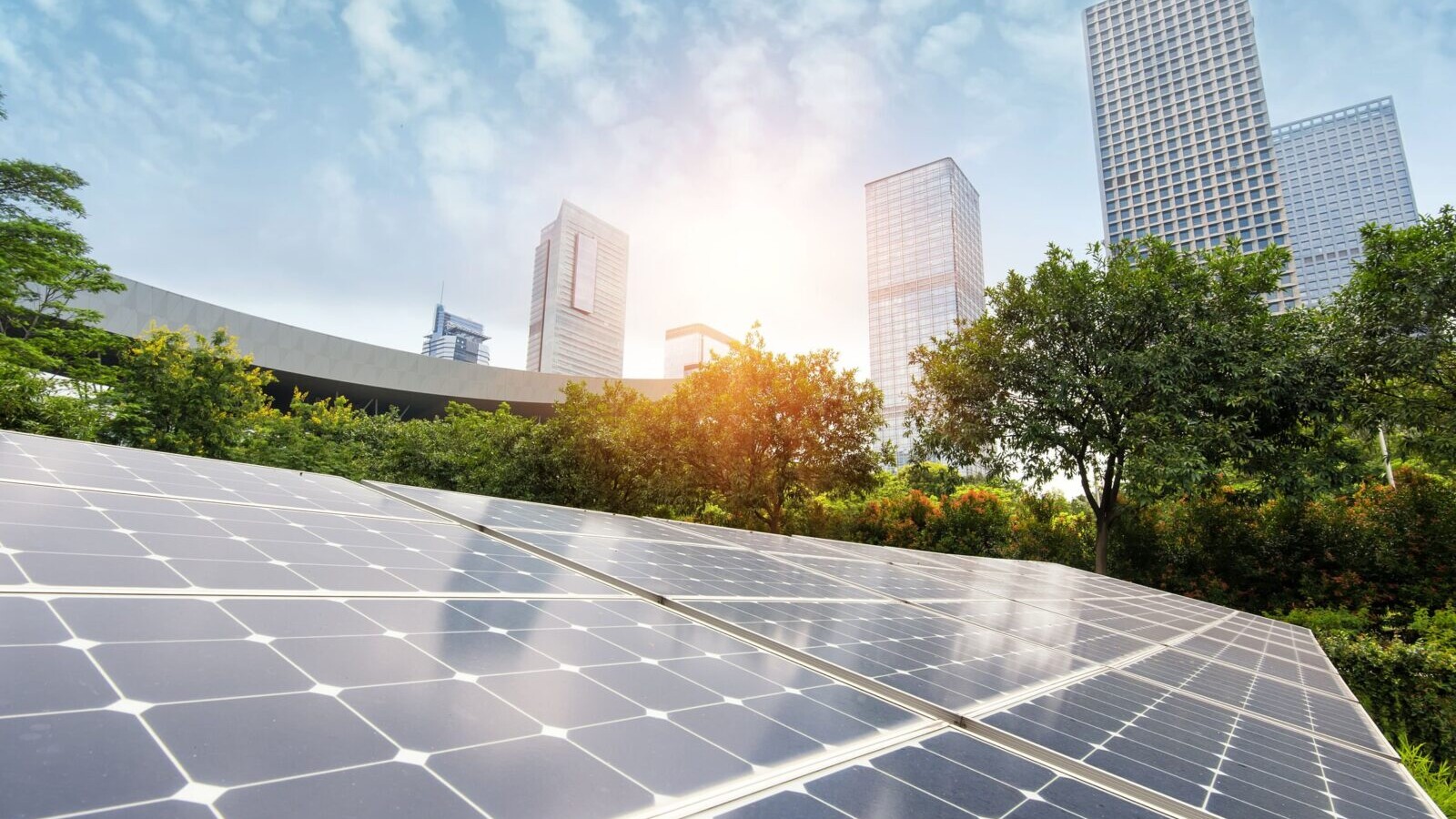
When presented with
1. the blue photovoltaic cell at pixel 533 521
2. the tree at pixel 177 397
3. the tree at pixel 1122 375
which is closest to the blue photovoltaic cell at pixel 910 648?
the blue photovoltaic cell at pixel 533 521

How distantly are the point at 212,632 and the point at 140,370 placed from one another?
94.2ft

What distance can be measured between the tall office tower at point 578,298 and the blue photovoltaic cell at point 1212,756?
173 metres

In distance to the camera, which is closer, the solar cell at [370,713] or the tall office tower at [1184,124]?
the solar cell at [370,713]

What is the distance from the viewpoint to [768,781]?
1.67 meters

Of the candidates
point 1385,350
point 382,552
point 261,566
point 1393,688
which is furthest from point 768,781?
point 1385,350

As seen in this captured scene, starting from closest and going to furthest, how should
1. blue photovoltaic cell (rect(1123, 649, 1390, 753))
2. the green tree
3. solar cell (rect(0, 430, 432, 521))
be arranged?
blue photovoltaic cell (rect(1123, 649, 1390, 753)) < solar cell (rect(0, 430, 432, 521)) < the green tree

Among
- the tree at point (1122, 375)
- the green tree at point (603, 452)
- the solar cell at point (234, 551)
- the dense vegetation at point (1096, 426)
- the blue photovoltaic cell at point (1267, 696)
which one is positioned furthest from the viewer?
the green tree at point (603, 452)

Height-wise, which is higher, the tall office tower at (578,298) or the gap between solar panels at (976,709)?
the tall office tower at (578,298)

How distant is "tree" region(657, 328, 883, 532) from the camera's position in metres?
23.7

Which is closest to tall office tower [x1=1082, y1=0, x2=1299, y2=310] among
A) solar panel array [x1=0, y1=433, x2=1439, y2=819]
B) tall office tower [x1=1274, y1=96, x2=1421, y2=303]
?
tall office tower [x1=1274, y1=96, x2=1421, y2=303]

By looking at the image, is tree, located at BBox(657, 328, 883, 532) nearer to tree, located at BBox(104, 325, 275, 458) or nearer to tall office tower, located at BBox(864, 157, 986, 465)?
tree, located at BBox(104, 325, 275, 458)

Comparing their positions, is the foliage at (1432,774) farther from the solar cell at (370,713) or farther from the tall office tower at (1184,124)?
the tall office tower at (1184,124)

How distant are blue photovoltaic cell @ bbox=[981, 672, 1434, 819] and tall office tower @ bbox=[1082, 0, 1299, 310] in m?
109

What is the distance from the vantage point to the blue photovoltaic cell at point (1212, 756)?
7.99 ft
